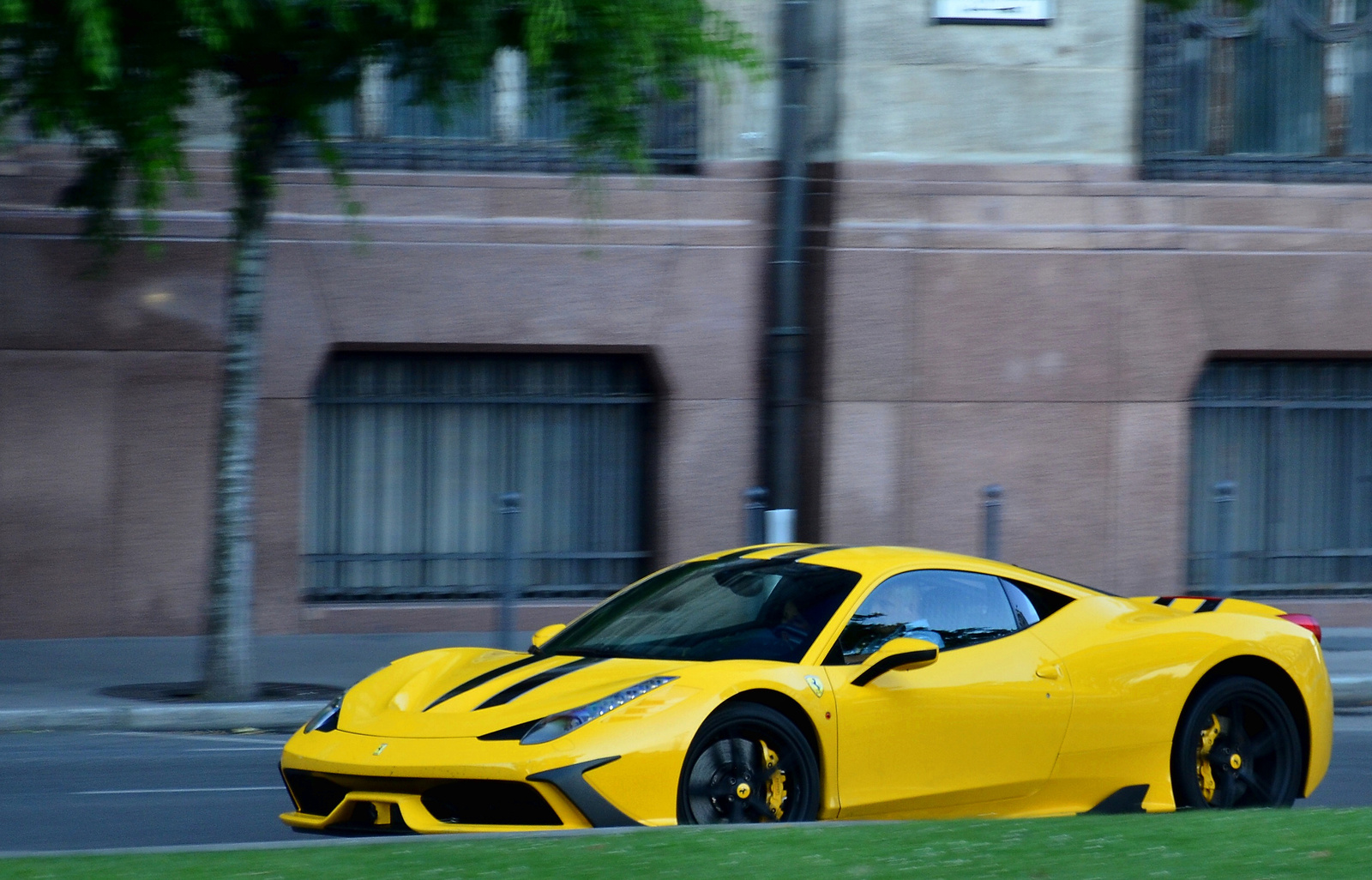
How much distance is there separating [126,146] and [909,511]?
7.66 metres

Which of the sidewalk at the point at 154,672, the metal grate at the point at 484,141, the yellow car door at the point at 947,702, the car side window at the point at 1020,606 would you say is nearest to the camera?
the yellow car door at the point at 947,702

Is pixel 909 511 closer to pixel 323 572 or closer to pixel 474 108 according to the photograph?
pixel 323 572

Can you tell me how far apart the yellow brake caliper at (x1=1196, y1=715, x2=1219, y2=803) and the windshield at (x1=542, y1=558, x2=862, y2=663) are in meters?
1.65

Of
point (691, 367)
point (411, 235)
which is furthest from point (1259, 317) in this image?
point (411, 235)

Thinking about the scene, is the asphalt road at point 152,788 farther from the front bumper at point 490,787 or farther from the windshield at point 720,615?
the windshield at point 720,615

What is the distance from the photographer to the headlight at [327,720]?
6.29 metres

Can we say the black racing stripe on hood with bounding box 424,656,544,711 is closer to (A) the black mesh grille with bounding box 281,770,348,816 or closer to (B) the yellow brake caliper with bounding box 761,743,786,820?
(A) the black mesh grille with bounding box 281,770,348,816

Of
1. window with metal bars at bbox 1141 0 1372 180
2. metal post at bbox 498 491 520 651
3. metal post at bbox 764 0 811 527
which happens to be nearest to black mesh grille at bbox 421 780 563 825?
metal post at bbox 498 491 520 651

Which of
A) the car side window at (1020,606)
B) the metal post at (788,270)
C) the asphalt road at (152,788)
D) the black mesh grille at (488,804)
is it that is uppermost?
the metal post at (788,270)

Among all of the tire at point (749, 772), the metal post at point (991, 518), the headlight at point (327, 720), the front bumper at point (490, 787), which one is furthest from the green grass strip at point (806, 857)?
the metal post at point (991, 518)

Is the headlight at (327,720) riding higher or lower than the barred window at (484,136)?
lower

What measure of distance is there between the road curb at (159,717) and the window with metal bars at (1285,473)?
887 centimetres

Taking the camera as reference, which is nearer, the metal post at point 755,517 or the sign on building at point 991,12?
the metal post at point 755,517

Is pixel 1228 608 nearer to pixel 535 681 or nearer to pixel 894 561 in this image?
pixel 894 561
